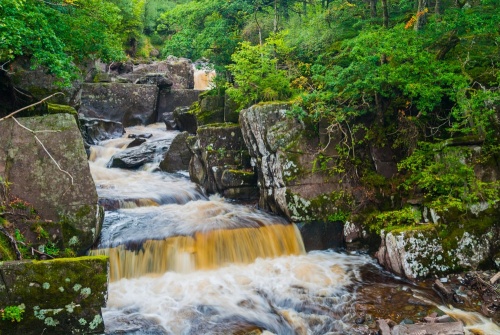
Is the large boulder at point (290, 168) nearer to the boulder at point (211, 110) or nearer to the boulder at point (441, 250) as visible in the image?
the boulder at point (441, 250)

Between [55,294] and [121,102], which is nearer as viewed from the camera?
[55,294]

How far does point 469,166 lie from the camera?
7.46 m

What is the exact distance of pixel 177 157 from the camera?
45.0ft

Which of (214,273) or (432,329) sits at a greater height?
(214,273)

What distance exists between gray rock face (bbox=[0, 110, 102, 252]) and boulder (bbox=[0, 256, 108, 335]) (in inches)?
87.9

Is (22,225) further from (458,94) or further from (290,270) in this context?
(458,94)

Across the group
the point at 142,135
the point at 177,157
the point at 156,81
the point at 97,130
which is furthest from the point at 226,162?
the point at 156,81

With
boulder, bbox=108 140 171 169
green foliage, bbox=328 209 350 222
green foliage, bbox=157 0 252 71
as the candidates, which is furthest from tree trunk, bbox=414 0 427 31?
boulder, bbox=108 140 171 169

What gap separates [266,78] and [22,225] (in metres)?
7.34

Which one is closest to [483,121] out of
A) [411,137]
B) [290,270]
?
[411,137]

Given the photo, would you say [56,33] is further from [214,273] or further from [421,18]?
[421,18]

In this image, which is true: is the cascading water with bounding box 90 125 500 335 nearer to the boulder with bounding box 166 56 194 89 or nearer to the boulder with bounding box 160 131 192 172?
the boulder with bounding box 160 131 192 172

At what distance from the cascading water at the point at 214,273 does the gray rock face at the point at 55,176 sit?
737 millimetres

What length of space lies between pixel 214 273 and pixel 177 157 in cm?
707
